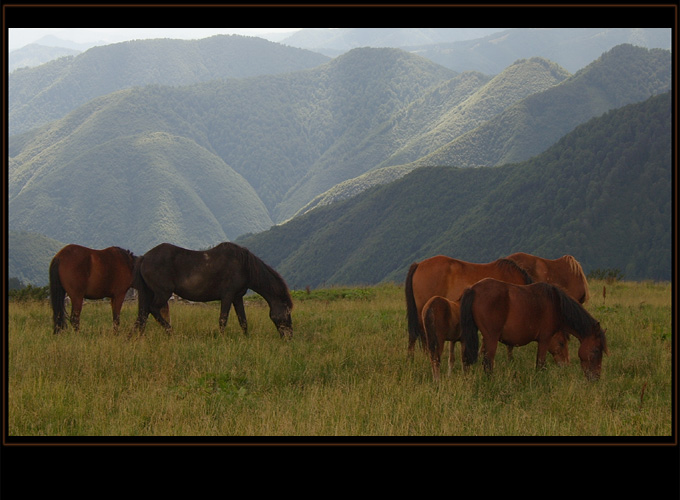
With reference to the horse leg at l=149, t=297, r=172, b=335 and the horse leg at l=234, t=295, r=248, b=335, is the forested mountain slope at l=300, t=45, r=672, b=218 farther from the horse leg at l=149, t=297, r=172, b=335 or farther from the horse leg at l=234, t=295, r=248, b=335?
the horse leg at l=149, t=297, r=172, b=335

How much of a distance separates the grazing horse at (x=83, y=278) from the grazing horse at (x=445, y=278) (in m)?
5.54

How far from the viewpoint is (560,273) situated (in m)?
11.9

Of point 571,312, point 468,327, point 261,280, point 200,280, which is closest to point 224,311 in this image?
point 200,280

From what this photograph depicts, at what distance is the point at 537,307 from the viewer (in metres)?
8.69

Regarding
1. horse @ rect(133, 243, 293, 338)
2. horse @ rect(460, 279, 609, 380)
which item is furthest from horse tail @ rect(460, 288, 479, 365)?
horse @ rect(133, 243, 293, 338)

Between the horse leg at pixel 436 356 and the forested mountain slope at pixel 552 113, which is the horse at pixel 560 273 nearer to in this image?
the horse leg at pixel 436 356

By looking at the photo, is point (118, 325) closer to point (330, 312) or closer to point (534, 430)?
point (330, 312)

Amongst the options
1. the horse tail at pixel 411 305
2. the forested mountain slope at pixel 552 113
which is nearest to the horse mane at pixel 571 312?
the horse tail at pixel 411 305

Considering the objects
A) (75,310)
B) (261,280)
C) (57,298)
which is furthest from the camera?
(261,280)

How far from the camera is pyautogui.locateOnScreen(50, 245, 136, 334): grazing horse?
11.7m

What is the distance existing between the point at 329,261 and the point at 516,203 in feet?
104

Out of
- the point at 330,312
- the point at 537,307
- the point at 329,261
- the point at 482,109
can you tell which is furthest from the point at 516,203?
the point at 482,109

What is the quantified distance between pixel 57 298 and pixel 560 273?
30.7 ft

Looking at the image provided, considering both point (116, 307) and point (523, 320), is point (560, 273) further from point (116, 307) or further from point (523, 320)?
point (116, 307)
